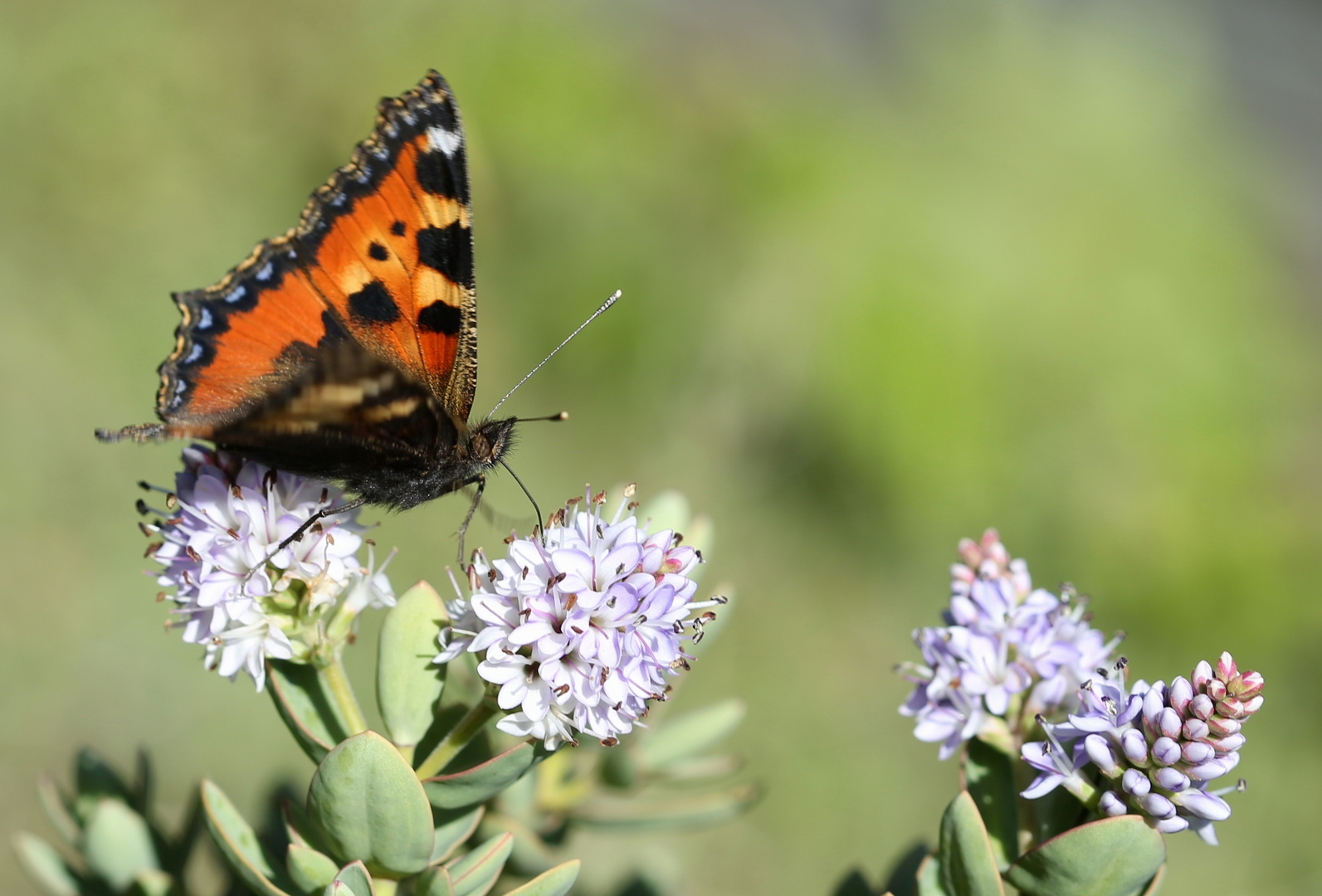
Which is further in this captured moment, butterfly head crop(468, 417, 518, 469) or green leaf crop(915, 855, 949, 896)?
butterfly head crop(468, 417, 518, 469)

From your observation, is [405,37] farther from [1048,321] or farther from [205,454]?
[205,454]

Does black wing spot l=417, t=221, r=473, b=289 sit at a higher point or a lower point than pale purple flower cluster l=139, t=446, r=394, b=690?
higher

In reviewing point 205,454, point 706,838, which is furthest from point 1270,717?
point 205,454

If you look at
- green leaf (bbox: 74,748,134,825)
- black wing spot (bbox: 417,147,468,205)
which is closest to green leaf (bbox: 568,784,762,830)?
green leaf (bbox: 74,748,134,825)

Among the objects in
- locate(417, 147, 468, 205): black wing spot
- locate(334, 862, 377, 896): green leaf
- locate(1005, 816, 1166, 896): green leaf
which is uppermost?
locate(417, 147, 468, 205): black wing spot

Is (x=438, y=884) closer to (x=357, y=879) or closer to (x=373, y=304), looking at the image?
(x=357, y=879)

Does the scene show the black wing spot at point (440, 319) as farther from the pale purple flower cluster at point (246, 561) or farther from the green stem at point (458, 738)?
the green stem at point (458, 738)

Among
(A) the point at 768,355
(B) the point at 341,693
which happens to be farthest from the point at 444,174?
(A) the point at 768,355

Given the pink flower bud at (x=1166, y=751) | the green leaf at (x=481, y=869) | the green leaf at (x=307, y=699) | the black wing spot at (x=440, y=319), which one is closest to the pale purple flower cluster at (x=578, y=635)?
the green leaf at (x=481, y=869)

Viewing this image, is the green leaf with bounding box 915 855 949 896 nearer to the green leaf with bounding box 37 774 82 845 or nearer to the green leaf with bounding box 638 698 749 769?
the green leaf with bounding box 638 698 749 769
